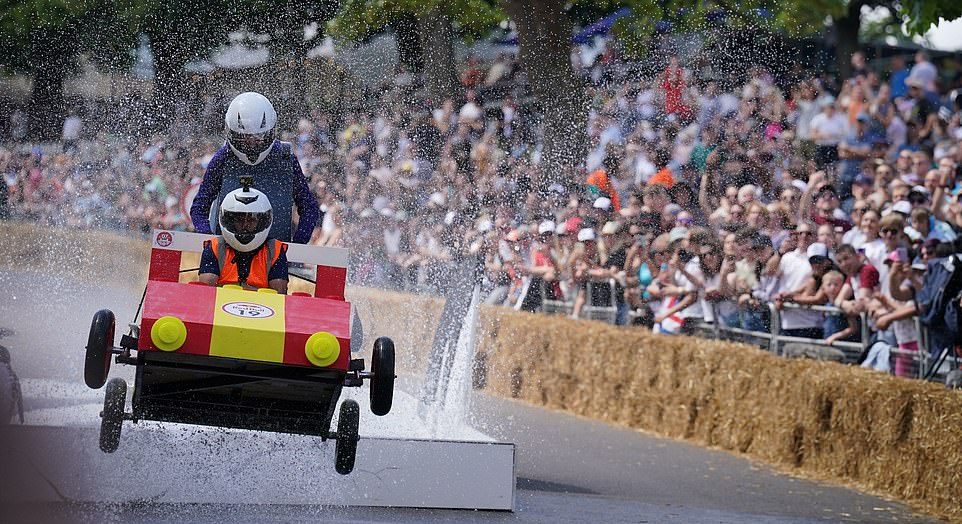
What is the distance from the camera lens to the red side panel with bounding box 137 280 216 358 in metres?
7.59

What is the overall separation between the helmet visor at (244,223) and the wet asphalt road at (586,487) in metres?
1.74

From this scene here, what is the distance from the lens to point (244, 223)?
8.25m

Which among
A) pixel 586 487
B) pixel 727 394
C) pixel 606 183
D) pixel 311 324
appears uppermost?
pixel 606 183

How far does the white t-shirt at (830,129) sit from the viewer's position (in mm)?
17641

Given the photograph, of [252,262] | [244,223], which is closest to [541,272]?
[252,262]

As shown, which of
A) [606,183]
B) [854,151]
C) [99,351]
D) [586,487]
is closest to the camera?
[99,351]

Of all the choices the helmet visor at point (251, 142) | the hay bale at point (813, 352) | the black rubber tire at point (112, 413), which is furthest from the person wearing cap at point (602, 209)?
the black rubber tire at point (112, 413)

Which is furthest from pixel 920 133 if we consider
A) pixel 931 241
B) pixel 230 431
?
pixel 230 431

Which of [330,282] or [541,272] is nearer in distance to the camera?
[330,282]

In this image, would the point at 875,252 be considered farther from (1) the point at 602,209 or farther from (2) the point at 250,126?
(2) the point at 250,126

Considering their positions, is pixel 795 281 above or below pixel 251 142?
below

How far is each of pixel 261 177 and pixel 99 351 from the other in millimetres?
1808

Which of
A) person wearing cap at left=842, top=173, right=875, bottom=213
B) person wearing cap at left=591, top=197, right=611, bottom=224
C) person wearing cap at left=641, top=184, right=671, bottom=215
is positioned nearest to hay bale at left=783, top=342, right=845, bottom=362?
person wearing cap at left=842, top=173, right=875, bottom=213

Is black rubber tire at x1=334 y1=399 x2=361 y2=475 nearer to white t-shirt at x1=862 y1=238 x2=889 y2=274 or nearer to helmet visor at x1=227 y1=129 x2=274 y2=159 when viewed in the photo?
helmet visor at x1=227 y1=129 x2=274 y2=159
